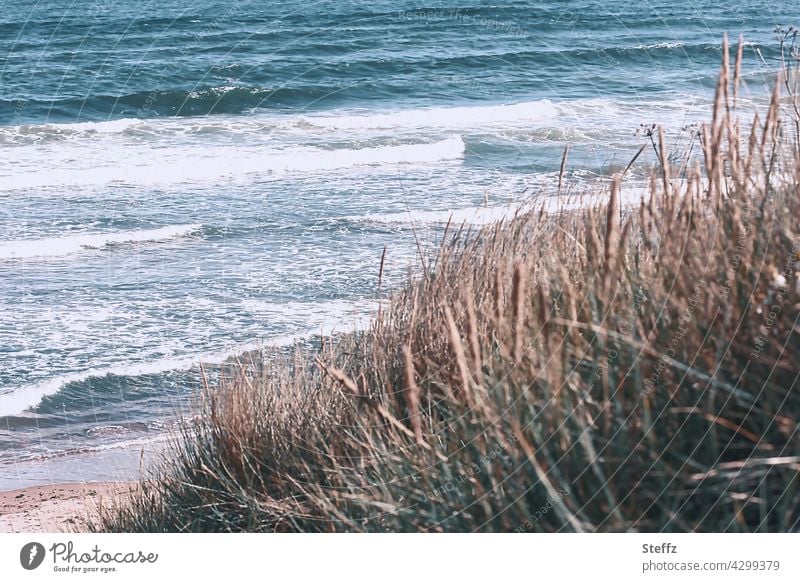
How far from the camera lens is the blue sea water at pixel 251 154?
8.45 meters

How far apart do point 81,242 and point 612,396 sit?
1031 cm

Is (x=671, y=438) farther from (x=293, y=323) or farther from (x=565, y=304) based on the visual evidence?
(x=293, y=323)

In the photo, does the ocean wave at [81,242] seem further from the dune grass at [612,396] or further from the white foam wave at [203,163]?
the dune grass at [612,396]

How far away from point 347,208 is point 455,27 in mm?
12072

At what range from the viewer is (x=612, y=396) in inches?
98.7

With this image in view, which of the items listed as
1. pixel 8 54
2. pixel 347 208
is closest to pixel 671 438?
pixel 347 208

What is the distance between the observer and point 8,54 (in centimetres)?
2345

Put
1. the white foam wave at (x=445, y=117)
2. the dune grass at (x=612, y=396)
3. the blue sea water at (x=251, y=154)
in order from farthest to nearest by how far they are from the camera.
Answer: the white foam wave at (x=445, y=117) → the blue sea water at (x=251, y=154) → the dune grass at (x=612, y=396)

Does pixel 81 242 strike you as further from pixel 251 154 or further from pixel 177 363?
pixel 251 154

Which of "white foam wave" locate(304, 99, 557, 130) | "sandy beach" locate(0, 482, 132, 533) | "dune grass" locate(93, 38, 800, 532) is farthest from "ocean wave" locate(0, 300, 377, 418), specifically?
"white foam wave" locate(304, 99, 557, 130)
